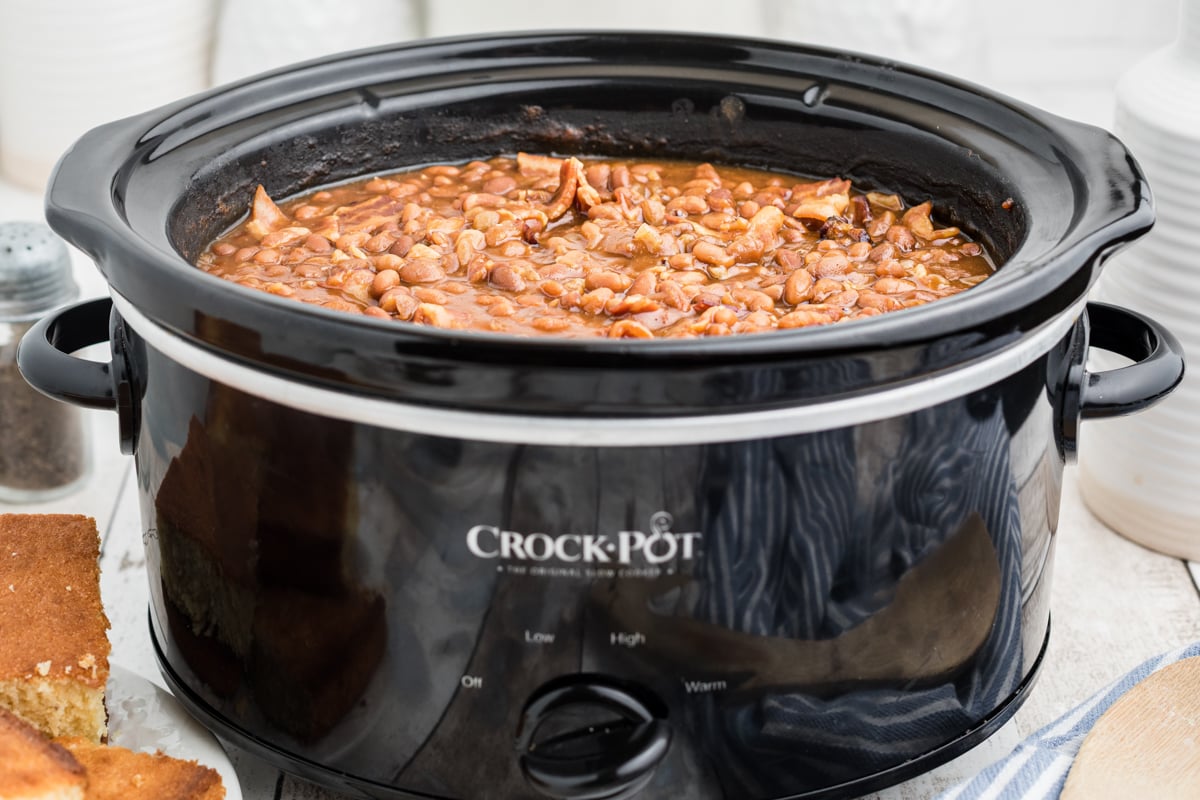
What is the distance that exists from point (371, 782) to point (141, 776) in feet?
0.79

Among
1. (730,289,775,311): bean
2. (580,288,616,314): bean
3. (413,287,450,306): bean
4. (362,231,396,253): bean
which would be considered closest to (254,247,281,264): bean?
(362,231,396,253): bean

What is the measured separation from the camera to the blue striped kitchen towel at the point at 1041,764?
162 cm

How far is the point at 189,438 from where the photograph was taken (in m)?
1.57

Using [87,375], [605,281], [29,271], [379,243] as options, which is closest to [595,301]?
[605,281]

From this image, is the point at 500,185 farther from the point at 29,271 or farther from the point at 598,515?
the point at 598,515

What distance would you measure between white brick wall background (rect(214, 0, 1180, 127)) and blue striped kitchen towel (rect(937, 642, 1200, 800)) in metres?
1.53

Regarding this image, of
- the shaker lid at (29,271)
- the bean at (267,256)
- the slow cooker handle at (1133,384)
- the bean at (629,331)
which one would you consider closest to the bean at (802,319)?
the bean at (629,331)

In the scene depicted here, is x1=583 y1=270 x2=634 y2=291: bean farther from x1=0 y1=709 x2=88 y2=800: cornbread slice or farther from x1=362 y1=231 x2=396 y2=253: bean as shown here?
x1=0 y1=709 x2=88 y2=800: cornbread slice

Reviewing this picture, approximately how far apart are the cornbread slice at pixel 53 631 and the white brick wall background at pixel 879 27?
5.91 ft

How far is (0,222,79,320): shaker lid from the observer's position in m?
2.33

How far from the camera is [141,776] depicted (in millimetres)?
1573

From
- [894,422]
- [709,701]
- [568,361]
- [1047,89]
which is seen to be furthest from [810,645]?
[1047,89]

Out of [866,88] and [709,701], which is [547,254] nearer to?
[866,88]

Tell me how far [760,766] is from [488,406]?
19.8 inches
